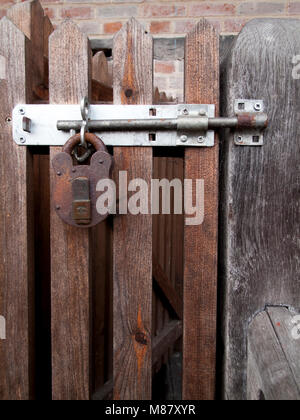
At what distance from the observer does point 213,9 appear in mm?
1542

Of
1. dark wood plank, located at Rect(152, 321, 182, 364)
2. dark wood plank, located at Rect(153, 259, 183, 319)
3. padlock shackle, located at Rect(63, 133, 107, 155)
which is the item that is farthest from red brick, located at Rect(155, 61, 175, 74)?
dark wood plank, located at Rect(152, 321, 182, 364)

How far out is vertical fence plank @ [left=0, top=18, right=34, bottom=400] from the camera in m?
0.63

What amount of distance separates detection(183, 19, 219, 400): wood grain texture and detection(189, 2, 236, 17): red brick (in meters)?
1.22

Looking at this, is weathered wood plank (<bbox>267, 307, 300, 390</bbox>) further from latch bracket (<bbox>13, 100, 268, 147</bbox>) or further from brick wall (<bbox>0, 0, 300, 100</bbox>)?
brick wall (<bbox>0, 0, 300, 100</bbox>)

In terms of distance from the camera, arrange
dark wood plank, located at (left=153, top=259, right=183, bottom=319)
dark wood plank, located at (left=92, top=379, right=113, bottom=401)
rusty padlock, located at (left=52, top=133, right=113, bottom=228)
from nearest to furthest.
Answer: rusty padlock, located at (left=52, top=133, right=113, bottom=228) < dark wood plank, located at (left=92, top=379, right=113, bottom=401) < dark wood plank, located at (left=153, top=259, right=183, bottom=319)

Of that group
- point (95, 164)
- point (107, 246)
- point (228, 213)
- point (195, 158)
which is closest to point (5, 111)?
point (95, 164)

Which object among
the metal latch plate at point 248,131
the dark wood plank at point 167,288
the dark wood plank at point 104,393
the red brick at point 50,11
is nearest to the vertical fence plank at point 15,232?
the metal latch plate at point 248,131

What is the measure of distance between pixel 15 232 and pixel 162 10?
1.62 metres

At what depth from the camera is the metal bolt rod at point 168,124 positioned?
58cm

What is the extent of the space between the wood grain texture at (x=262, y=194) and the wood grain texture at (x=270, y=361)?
35 millimetres

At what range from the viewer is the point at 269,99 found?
0.59 meters

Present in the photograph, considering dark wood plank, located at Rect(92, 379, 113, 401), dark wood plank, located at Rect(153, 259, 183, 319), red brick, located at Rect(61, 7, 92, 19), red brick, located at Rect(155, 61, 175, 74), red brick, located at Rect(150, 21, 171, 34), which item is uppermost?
red brick, located at Rect(61, 7, 92, 19)

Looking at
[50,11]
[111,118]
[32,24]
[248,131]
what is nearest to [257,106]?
[248,131]

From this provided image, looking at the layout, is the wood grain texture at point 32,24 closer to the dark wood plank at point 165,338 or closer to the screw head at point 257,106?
the screw head at point 257,106
